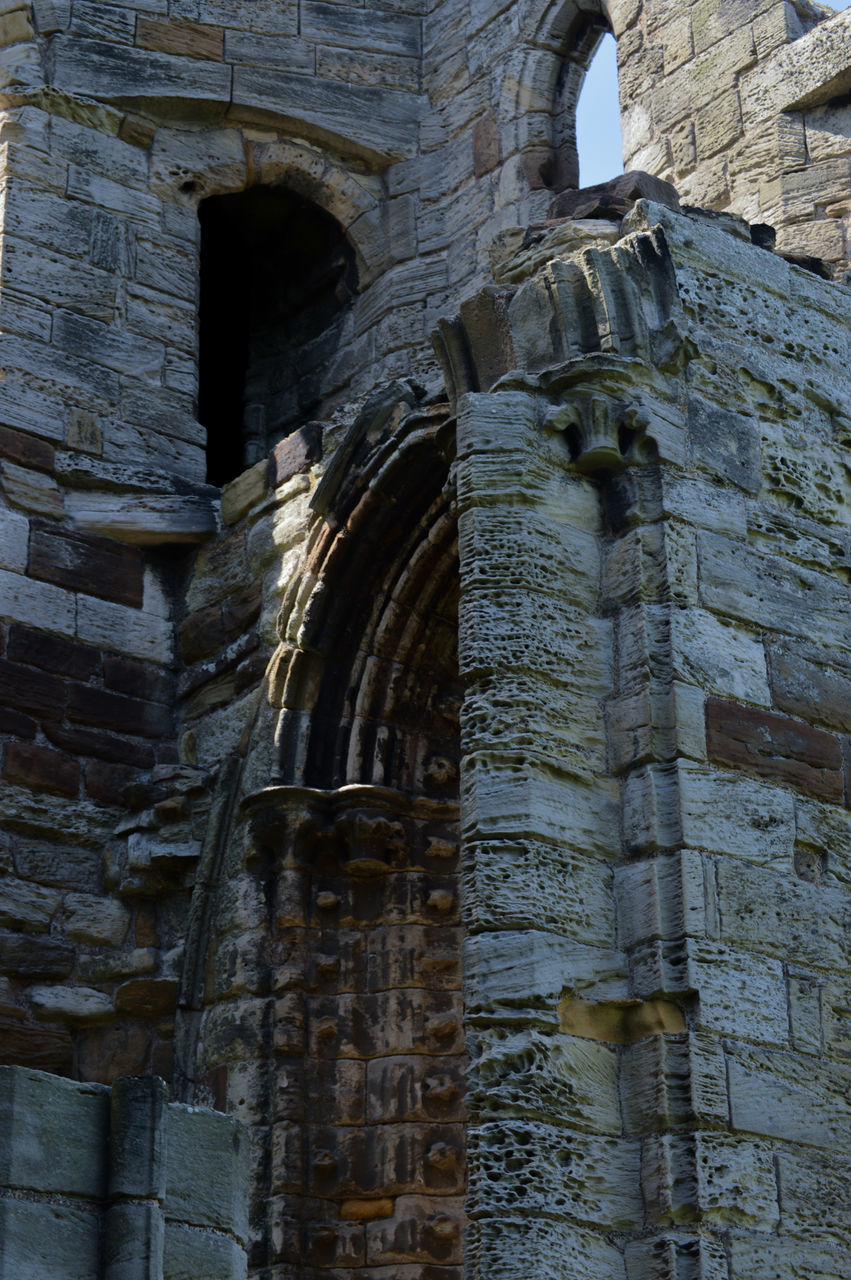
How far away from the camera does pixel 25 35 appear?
8.73m

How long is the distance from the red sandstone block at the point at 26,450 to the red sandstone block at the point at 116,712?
883 mm

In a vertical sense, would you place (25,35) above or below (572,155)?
above

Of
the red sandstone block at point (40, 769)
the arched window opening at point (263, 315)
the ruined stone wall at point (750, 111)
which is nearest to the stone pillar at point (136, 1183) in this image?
the red sandstone block at point (40, 769)

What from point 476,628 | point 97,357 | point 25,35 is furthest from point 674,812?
point 25,35

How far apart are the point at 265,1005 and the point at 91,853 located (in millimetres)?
1160

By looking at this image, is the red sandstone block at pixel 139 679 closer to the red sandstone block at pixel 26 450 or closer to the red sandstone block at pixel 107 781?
the red sandstone block at pixel 107 781

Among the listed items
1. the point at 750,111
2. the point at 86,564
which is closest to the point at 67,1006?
the point at 86,564

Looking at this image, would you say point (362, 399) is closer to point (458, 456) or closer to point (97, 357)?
point (97, 357)

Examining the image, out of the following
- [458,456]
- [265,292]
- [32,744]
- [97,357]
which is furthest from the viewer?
[265,292]

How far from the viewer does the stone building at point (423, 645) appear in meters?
4.46

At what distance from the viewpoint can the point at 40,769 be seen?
7207 mm

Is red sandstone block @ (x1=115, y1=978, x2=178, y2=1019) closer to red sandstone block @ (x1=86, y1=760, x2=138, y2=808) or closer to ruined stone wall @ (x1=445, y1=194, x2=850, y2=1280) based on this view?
red sandstone block @ (x1=86, y1=760, x2=138, y2=808)

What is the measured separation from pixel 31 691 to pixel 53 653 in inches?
7.3

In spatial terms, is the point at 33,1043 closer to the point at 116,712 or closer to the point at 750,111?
the point at 116,712
